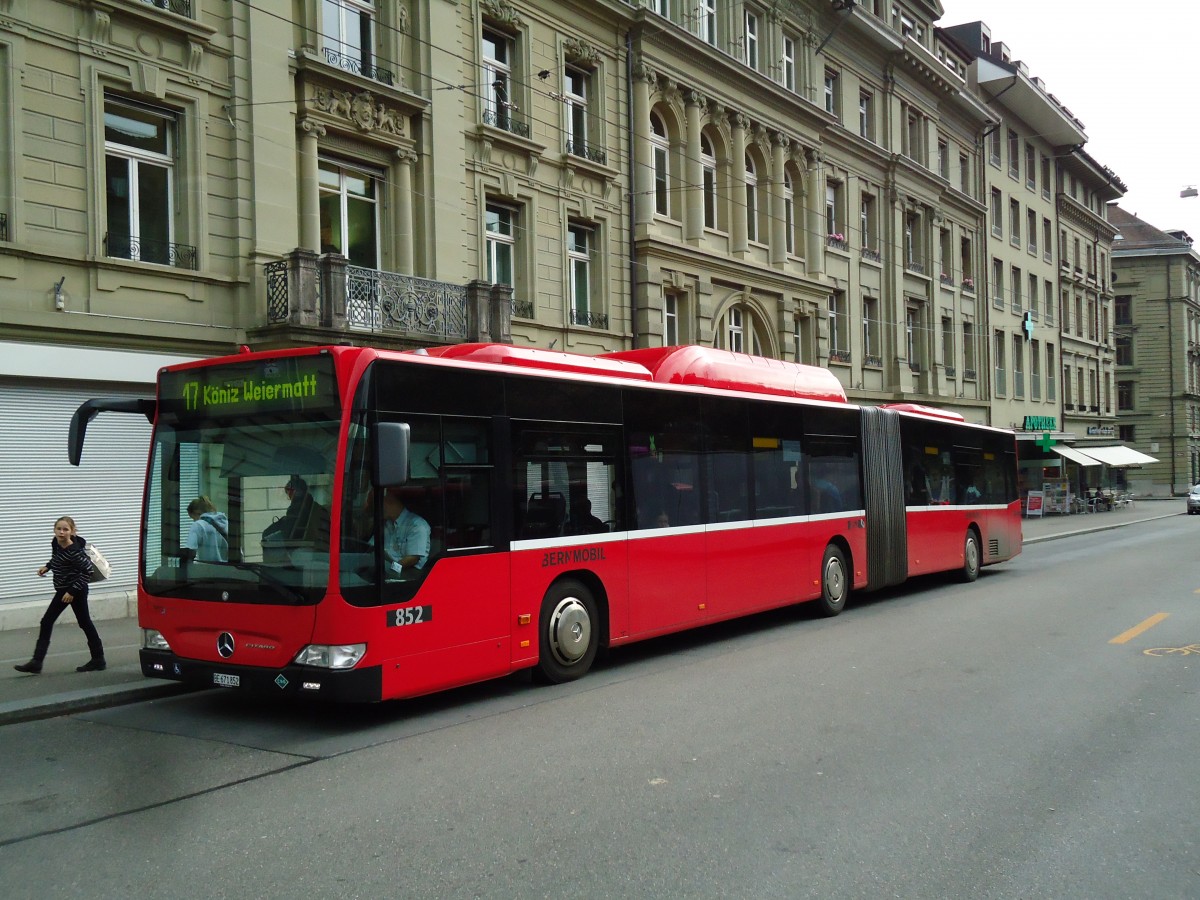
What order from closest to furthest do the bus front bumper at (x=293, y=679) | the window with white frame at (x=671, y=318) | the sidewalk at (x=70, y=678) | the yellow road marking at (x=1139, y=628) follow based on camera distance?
the bus front bumper at (x=293, y=679)
the sidewalk at (x=70, y=678)
the yellow road marking at (x=1139, y=628)
the window with white frame at (x=671, y=318)

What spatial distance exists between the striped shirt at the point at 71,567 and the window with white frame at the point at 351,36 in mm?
10182

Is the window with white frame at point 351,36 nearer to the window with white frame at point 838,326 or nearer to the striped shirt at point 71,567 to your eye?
the striped shirt at point 71,567

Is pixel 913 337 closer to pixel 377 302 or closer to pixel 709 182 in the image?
pixel 709 182

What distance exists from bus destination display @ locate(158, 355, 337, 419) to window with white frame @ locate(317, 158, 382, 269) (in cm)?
955

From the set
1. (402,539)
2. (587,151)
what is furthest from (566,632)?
(587,151)

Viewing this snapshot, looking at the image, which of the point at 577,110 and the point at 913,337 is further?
the point at 913,337

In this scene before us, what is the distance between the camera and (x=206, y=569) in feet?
26.9

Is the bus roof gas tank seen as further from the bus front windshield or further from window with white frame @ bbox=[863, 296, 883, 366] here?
window with white frame @ bbox=[863, 296, 883, 366]

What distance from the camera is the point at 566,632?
9758mm

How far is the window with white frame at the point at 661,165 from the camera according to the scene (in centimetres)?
2547

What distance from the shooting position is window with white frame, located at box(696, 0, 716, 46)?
87.2 feet

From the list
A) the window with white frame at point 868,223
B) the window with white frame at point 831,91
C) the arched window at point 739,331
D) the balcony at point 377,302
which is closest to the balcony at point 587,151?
the balcony at point 377,302

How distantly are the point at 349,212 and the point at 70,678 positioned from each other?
10.4 m

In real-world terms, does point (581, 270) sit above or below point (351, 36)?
below
